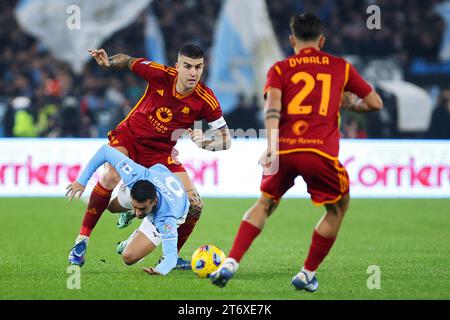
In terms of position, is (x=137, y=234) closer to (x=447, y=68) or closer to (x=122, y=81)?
(x=122, y=81)

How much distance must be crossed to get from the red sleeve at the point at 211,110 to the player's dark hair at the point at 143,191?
135 cm

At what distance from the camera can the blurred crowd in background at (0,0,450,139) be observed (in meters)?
19.9

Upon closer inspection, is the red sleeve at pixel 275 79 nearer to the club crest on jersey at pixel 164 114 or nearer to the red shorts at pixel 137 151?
the club crest on jersey at pixel 164 114

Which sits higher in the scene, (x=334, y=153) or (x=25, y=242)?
(x=334, y=153)

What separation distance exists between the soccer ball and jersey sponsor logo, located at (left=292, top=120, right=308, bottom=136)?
1930mm

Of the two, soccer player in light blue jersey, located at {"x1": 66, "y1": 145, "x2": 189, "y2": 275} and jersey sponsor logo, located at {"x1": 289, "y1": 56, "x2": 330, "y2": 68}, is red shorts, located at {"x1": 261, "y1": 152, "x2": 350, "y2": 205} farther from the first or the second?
soccer player in light blue jersey, located at {"x1": 66, "y1": 145, "x2": 189, "y2": 275}

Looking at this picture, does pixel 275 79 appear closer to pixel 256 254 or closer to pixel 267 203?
pixel 267 203

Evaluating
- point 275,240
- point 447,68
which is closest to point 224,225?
point 275,240

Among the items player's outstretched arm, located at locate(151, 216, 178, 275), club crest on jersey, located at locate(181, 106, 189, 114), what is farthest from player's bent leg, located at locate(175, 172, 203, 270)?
player's outstretched arm, located at locate(151, 216, 178, 275)

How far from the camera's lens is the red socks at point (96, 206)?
373 inches

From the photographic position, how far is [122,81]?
2273 cm

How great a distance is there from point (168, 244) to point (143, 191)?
1.65 ft

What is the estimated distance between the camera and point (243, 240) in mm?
7582

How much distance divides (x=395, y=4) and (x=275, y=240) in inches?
576
